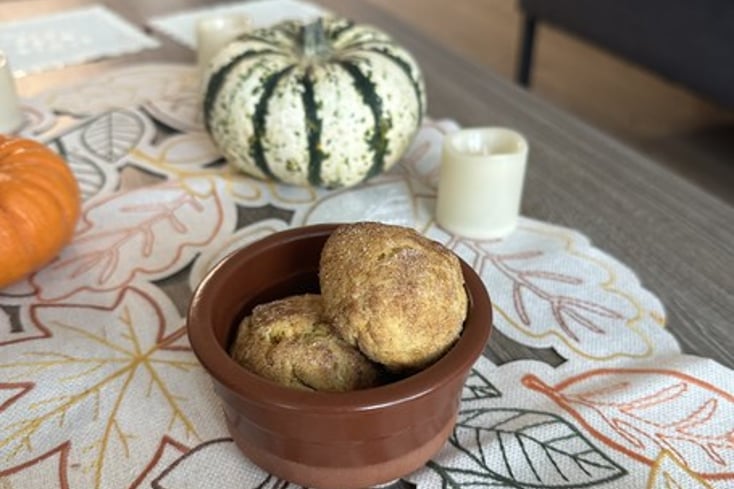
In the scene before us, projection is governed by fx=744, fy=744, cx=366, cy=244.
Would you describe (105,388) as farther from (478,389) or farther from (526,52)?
(526,52)

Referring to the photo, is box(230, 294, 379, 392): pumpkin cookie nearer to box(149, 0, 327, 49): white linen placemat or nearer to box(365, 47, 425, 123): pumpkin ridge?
box(365, 47, 425, 123): pumpkin ridge

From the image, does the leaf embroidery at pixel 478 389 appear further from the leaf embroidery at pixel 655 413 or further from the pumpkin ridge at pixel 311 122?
the pumpkin ridge at pixel 311 122

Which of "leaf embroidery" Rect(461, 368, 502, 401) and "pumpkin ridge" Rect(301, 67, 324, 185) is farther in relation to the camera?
"pumpkin ridge" Rect(301, 67, 324, 185)

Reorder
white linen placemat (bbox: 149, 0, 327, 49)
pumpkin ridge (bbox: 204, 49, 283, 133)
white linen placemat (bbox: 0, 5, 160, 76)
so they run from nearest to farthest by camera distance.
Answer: pumpkin ridge (bbox: 204, 49, 283, 133) → white linen placemat (bbox: 0, 5, 160, 76) → white linen placemat (bbox: 149, 0, 327, 49)

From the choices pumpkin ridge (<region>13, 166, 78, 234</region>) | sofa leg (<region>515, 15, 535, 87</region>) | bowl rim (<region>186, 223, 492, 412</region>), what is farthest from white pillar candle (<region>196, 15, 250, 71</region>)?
sofa leg (<region>515, 15, 535, 87</region>)

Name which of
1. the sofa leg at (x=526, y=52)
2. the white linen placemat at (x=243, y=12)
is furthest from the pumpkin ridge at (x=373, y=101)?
the sofa leg at (x=526, y=52)
